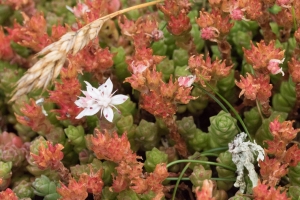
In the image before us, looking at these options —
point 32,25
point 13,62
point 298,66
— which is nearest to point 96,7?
point 32,25

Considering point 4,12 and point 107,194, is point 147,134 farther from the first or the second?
point 4,12

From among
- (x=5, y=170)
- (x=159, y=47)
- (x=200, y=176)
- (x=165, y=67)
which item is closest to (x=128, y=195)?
(x=200, y=176)

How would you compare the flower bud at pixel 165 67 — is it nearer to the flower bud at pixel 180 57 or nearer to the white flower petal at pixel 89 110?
the flower bud at pixel 180 57

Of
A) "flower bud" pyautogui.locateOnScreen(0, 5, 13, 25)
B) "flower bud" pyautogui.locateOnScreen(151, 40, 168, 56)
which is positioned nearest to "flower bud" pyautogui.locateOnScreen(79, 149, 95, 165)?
"flower bud" pyautogui.locateOnScreen(151, 40, 168, 56)

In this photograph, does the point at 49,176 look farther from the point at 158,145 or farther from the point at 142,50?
the point at 142,50

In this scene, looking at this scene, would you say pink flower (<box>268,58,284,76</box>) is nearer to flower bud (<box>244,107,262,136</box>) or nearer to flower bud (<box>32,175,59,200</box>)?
flower bud (<box>244,107,262,136</box>)

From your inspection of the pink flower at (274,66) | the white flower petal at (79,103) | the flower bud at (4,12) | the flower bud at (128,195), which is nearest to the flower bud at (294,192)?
the pink flower at (274,66)

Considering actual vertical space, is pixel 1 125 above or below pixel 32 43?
below
